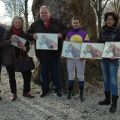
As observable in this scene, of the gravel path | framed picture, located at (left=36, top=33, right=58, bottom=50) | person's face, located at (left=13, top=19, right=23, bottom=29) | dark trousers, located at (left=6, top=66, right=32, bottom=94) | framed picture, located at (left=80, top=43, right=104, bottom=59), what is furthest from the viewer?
dark trousers, located at (left=6, top=66, right=32, bottom=94)

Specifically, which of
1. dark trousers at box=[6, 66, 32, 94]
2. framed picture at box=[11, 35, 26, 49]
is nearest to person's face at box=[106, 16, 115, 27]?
framed picture at box=[11, 35, 26, 49]

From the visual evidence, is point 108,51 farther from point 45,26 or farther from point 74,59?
point 45,26

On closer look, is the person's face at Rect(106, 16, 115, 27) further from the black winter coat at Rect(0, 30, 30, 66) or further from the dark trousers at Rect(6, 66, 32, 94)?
the dark trousers at Rect(6, 66, 32, 94)

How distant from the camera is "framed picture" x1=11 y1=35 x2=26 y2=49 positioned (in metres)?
7.84

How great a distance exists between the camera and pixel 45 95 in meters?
8.62

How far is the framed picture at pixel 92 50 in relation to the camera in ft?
24.2

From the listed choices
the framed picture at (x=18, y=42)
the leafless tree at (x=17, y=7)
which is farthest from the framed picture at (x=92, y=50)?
the leafless tree at (x=17, y=7)

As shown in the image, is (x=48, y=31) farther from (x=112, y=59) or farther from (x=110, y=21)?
(x=112, y=59)

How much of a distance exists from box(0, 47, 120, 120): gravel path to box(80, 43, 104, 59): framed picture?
1.10 metres

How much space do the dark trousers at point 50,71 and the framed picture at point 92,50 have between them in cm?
94

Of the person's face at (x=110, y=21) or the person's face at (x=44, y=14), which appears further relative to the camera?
the person's face at (x=44, y=14)

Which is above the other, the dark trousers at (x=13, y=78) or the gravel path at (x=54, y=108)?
the dark trousers at (x=13, y=78)

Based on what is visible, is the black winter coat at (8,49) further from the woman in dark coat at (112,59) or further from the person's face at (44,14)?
the woman in dark coat at (112,59)

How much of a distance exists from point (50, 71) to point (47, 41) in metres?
0.96
